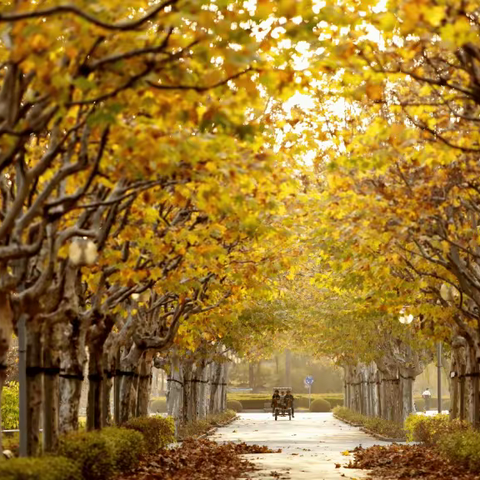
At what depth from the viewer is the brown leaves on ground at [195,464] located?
1814cm

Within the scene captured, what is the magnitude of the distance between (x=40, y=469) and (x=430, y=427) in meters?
16.8

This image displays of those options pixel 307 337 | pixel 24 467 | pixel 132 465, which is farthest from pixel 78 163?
pixel 307 337

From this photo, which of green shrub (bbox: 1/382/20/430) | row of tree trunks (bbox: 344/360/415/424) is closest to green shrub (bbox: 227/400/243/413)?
row of tree trunks (bbox: 344/360/415/424)

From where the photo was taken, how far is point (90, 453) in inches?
611

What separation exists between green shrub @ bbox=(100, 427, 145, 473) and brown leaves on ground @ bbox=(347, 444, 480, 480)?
15.0ft

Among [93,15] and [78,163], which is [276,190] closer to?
[78,163]

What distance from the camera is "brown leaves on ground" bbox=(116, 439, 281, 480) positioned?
1814 cm

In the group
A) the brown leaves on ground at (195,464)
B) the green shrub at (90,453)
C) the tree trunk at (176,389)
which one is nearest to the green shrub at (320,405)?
the tree trunk at (176,389)

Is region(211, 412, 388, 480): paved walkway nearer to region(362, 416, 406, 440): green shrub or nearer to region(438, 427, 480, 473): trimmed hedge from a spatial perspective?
region(362, 416, 406, 440): green shrub

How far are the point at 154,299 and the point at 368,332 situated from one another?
14.8 metres

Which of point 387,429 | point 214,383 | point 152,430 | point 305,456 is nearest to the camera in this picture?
point 152,430

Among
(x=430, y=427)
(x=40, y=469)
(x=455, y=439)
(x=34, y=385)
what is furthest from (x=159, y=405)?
(x=40, y=469)

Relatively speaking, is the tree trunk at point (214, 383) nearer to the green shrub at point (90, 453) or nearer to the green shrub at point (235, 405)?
the green shrub at point (235, 405)

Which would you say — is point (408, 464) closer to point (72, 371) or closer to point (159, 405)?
point (72, 371)
